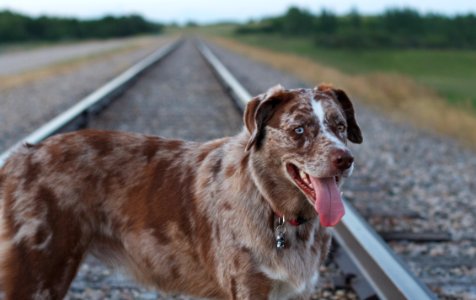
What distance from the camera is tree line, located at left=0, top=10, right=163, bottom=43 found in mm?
73188

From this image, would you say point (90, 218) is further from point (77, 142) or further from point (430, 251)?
→ point (430, 251)

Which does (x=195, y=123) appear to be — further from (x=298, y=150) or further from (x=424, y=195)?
(x=298, y=150)

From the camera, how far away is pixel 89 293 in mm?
4156

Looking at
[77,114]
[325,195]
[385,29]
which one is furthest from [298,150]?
[385,29]

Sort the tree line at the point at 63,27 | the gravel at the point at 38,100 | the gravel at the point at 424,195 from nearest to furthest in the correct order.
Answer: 1. the gravel at the point at 424,195
2. the gravel at the point at 38,100
3. the tree line at the point at 63,27

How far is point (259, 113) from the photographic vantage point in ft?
10.2

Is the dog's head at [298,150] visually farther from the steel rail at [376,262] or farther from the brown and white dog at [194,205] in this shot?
the steel rail at [376,262]

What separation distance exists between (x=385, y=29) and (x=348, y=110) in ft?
243

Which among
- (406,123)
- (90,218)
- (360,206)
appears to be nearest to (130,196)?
(90,218)

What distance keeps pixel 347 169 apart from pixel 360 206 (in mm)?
3222

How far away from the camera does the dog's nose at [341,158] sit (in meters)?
2.82

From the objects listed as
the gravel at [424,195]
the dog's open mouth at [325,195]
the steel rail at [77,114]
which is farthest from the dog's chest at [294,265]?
the steel rail at [77,114]

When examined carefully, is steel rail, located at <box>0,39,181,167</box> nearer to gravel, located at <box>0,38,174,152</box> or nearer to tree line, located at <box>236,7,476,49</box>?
gravel, located at <box>0,38,174,152</box>

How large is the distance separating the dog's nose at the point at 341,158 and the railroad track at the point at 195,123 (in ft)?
3.34
